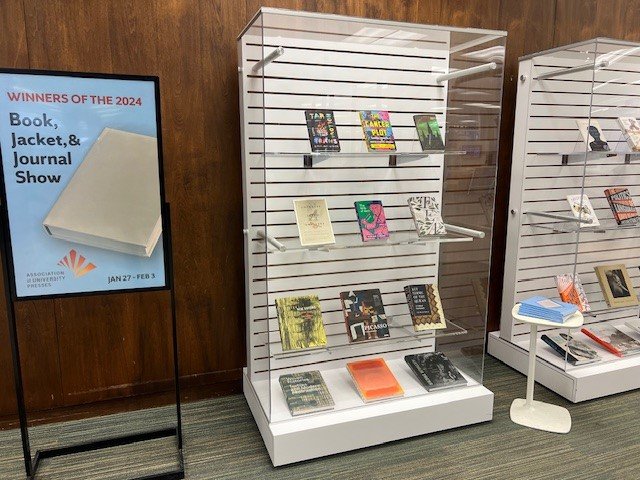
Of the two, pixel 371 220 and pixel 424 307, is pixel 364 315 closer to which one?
pixel 424 307

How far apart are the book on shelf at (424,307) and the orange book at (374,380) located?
0.33 meters

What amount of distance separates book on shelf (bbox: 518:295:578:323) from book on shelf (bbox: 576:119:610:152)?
3.62ft

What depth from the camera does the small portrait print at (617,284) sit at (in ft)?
11.4

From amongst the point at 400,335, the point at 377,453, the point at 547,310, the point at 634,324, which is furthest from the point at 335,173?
the point at 634,324

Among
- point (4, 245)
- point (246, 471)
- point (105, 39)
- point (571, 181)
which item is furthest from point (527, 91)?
point (4, 245)

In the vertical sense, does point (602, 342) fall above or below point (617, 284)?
below

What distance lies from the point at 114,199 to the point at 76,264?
35cm

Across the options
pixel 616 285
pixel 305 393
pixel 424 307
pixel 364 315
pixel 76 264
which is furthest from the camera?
pixel 616 285

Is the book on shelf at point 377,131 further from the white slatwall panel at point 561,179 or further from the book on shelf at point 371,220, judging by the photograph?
the white slatwall panel at point 561,179

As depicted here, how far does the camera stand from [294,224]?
2756mm

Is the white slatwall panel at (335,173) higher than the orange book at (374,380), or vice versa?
the white slatwall panel at (335,173)

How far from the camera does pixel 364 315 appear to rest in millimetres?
2898

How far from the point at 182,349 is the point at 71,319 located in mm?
666

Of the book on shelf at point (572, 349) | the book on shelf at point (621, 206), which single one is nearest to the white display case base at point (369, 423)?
the book on shelf at point (572, 349)
